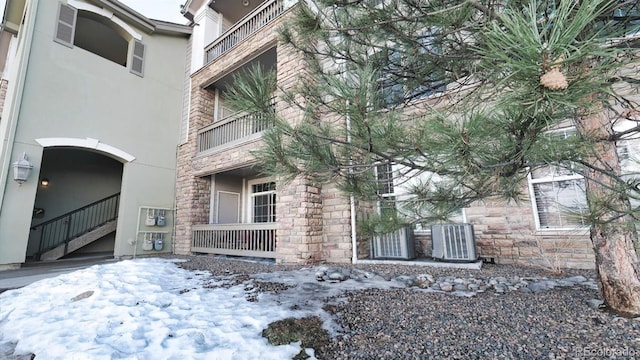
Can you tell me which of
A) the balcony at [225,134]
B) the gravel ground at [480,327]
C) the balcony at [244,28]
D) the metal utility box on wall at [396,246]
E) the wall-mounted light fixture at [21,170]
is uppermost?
the balcony at [244,28]

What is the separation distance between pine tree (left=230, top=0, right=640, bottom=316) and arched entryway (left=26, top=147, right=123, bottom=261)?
720 centimetres

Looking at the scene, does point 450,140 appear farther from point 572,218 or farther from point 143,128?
point 143,128

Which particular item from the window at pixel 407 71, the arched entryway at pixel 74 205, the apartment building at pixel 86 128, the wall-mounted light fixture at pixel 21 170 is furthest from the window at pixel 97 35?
the window at pixel 407 71

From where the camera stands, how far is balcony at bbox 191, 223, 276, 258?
573cm

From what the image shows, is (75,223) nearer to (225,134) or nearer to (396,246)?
(225,134)

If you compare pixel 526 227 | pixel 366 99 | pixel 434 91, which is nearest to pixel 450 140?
pixel 366 99

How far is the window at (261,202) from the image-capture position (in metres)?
8.11

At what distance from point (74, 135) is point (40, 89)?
1.07 metres

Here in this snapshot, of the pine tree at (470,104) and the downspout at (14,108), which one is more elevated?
the downspout at (14,108)

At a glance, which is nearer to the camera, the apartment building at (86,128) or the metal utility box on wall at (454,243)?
the metal utility box on wall at (454,243)

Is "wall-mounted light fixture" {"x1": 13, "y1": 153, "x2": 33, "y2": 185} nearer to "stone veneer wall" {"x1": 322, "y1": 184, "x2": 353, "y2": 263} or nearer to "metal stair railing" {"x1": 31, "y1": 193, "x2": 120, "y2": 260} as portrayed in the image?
"metal stair railing" {"x1": 31, "y1": 193, "x2": 120, "y2": 260}

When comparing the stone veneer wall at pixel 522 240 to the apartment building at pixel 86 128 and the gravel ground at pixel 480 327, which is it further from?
the apartment building at pixel 86 128

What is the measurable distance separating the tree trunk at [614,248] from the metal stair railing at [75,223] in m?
10.6

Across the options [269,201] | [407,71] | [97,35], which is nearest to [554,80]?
[407,71]
